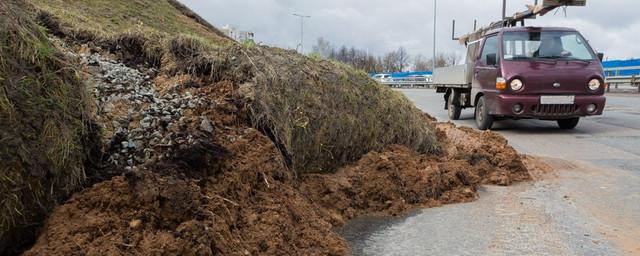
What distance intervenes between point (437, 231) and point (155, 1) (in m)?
12.0

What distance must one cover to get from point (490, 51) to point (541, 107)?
1.72 metres

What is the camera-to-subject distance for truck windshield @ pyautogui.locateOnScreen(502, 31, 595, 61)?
9.73 meters

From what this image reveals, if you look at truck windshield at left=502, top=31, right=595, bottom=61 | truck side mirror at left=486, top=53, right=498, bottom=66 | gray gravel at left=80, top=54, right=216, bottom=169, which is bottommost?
gray gravel at left=80, top=54, right=216, bottom=169

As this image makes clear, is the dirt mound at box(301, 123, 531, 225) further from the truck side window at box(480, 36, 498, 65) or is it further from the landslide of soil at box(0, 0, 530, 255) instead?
the truck side window at box(480, 36, 498, 65)

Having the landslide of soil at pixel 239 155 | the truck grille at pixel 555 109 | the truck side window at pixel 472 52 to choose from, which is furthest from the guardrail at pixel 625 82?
the landslide of soil at pixel 239 155

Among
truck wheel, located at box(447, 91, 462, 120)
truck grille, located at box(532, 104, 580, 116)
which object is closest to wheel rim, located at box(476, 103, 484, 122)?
truck grille, located at box(532, 104, 580, 116)

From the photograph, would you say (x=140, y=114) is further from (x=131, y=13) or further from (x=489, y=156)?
(x=131, y=13)

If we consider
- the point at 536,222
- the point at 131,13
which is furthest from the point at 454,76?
the point at 536,222

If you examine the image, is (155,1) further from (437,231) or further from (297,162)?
(437,231)

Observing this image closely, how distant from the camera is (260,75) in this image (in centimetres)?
476

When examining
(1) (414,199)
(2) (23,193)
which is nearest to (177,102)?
(2) (23,193)

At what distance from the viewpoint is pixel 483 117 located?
10188 millimetres

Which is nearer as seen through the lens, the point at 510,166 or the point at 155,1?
the point at 510,166

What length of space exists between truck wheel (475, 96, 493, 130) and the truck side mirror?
73 cm
